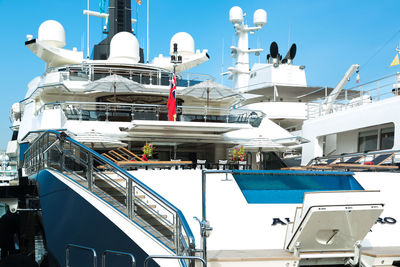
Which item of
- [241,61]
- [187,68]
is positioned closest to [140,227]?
[187,68]

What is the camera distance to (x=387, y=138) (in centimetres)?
1638

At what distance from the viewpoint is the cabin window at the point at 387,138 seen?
16112 millimetres

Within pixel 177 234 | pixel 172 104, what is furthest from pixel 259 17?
pixel 177 234

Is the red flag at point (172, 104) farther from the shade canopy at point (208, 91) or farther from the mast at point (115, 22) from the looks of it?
the mast at point (115, 22)

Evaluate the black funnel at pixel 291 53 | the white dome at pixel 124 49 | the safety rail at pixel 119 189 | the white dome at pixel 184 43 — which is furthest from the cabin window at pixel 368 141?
the black funnel at pixel 291 53

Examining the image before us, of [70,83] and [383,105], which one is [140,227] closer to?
[383,105]

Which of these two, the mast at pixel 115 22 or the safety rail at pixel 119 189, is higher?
the mast at pixel 115 22

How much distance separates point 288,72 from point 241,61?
556cm

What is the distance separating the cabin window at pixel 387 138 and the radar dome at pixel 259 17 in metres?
21.4

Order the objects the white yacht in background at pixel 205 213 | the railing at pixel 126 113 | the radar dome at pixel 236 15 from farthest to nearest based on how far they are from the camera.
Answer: the radar dome at pixel 236 15 → the railing at pixel 126 113 → the white yacht in background at pixel 205 213

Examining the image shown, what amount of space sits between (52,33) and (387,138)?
18.1m

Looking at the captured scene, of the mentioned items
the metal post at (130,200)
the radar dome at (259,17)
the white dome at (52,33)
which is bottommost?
the metal post at (130,200)

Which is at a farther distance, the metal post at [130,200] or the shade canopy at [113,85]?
the shade canopy at [113,85]

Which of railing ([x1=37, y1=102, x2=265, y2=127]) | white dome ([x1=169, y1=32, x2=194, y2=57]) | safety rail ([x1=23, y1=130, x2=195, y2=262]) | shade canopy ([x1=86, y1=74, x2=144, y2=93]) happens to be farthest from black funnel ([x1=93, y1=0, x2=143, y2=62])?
safety rail ([x1=23, y1=130, x2=195, y2=262])
